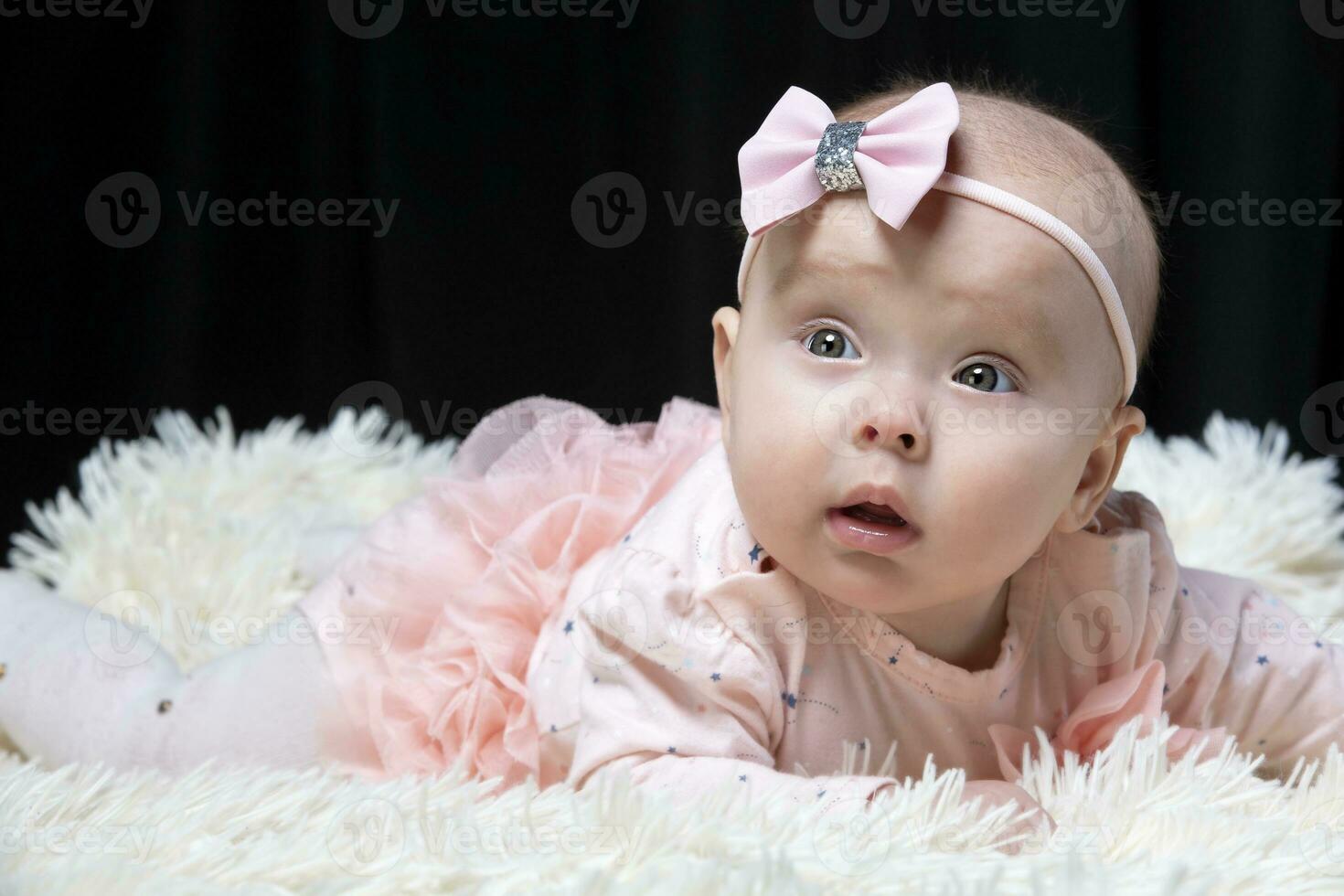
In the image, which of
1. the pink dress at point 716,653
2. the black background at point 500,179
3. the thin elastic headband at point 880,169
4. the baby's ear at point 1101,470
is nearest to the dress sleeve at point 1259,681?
the pink dress at point 716,653

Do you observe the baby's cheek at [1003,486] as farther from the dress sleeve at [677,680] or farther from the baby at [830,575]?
the dress sleeve at [677,680]

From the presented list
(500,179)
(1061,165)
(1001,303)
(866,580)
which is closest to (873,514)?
(866,580)

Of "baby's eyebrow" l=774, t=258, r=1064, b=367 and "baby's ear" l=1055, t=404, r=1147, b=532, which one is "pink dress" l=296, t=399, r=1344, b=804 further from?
"baby's eyebrow" l=774, t=258, r=1064, b=367

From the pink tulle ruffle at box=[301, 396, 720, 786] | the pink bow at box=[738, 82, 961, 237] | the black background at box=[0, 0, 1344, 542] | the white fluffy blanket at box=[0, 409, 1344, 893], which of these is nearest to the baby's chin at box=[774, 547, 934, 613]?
the white fluffy blanket at box=[0, 409, 1344, 893]

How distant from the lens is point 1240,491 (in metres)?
1.62

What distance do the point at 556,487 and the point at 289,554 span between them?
391mm

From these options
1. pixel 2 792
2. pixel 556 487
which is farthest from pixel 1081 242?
pixel 2 792

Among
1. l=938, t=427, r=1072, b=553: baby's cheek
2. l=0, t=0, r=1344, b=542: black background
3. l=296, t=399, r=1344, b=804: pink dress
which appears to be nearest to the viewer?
l=938, t=427, r=1072, b=553: baby's cheek

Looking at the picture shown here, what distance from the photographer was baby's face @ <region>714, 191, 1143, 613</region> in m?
0.89

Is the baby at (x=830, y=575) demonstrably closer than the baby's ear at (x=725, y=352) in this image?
Yes

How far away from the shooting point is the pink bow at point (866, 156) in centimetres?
89

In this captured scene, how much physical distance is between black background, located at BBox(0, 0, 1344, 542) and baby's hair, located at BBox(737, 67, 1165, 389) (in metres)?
0.91

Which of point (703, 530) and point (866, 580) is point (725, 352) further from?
point (866, 580)

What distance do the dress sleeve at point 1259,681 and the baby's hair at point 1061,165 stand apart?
0.26 metres
